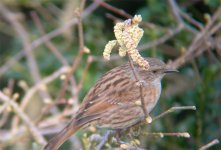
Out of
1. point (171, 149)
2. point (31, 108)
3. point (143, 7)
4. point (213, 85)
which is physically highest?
point (143, 7)

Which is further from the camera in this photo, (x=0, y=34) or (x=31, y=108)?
(x=0, y=34)

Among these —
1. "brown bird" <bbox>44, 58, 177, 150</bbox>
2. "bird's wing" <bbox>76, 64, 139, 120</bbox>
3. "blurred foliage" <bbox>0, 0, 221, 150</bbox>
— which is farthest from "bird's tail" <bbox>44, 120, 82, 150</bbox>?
"blurred foliage" <bbox>0, 0, 221, 150</bbox>

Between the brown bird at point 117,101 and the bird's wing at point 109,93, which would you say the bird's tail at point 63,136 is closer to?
the brown bird at point 117,101

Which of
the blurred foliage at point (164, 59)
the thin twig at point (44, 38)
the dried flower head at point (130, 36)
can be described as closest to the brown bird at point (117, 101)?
the blurred foliage at point (164, 59)

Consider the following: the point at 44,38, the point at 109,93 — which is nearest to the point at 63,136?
the point at 109,93

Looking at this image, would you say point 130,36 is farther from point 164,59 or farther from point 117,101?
point 164,59

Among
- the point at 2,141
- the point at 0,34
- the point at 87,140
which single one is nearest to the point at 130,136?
the point at 87,140

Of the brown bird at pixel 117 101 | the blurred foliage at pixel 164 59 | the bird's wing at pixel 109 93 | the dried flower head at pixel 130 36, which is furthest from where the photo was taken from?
the blurred foliage at pixel 164 59

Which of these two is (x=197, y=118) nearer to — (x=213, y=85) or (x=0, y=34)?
(x=213, y=85)
